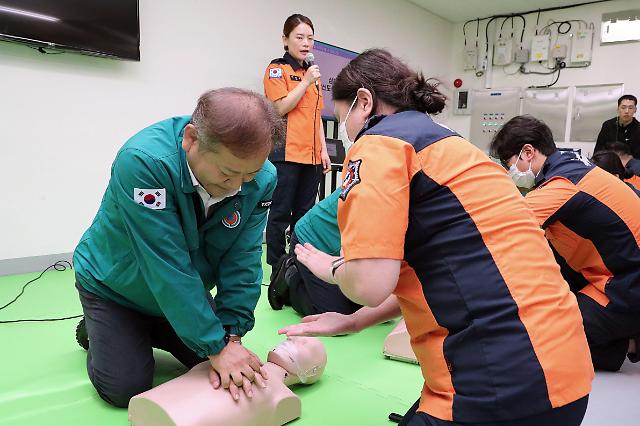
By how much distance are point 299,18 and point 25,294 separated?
233 centimetres

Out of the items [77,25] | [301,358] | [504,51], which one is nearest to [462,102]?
[504,51]

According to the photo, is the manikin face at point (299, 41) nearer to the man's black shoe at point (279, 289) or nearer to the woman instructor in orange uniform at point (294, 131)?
the woman instructor in orange uniform at point (294, 131)

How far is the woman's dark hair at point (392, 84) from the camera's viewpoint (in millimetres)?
1104

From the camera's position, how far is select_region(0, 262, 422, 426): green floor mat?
1497 millimetres

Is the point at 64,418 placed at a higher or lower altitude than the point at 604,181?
lower

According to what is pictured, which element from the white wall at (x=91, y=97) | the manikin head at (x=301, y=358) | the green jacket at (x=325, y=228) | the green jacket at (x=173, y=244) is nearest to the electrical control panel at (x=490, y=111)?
the white wall at (x=91, y=97)

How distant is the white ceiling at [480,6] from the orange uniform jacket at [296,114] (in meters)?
3.68

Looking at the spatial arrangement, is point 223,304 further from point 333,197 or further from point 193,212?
point 333,197

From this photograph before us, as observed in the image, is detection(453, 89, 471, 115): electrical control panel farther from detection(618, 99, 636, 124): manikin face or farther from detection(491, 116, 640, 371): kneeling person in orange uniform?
detection(491, 116, 640, 371): kneeling person in orange uniform

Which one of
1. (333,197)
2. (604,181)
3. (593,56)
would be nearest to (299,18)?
(333,197)

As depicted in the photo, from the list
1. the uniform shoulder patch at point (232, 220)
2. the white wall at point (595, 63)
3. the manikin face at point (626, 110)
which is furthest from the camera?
the white wall at point (595, 63)

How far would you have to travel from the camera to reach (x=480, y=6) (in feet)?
21.3

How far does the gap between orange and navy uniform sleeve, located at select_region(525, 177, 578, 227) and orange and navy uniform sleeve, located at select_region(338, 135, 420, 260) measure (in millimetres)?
1127

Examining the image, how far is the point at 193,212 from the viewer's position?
4.49ft
